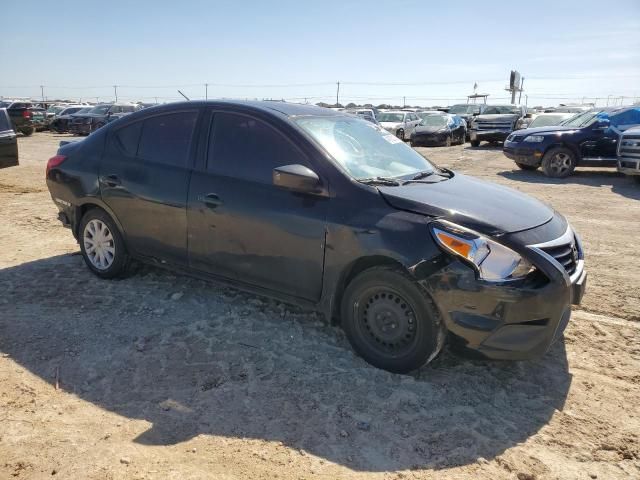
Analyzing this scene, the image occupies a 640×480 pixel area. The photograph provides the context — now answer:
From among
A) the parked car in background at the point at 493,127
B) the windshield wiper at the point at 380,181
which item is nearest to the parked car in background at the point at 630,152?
the windshield wiper at the point at 380,181

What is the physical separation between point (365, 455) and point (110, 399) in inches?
61.4

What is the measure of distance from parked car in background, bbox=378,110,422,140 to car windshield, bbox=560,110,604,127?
11.7 meters

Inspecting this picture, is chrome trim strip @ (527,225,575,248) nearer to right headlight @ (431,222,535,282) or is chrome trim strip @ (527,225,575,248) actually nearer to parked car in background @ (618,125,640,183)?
right headlight @ (431,222,535,282)

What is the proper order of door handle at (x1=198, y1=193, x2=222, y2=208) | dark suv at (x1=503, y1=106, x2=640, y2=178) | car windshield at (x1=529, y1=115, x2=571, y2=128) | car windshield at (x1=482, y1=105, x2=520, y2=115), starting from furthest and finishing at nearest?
1. car windshield at (x1=482, y1=105, x2=520, y2=115)
2. car windshield at (x1=529, y1=115, x2=571, y2=128)
3. dark suv at (x1=503, y1=106, x2=640, y2=178)
4. door handle at (x1=198, y1=193, x2=222, y2=208)

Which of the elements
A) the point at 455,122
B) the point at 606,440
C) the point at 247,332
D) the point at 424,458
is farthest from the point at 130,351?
the point at 455,122

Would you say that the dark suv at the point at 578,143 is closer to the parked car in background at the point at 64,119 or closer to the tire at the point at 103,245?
the tire at the point at 103,245

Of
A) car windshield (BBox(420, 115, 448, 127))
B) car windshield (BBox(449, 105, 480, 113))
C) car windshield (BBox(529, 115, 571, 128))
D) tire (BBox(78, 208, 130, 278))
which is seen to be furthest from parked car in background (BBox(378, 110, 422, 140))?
tire (BBox(78, 208, 130, 278))

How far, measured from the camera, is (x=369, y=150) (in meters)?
3.99

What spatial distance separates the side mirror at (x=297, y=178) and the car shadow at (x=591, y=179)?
8807mm

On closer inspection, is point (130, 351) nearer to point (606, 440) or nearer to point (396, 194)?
point (396, 194)

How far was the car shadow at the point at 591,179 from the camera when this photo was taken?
35.2 feet

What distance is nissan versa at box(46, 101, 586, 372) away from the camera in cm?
298

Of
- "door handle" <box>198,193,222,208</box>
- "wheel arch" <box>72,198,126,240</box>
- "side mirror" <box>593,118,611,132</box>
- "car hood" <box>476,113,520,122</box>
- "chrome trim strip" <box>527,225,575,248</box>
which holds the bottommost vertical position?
"wheel arch" <box>72,198,126,240</box>

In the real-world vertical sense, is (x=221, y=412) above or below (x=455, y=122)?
below
